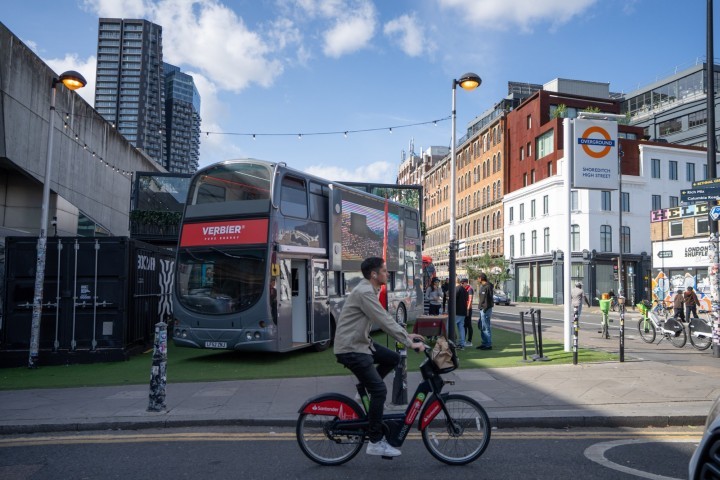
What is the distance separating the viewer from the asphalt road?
17.1ft

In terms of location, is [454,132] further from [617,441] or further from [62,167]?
[62,167]

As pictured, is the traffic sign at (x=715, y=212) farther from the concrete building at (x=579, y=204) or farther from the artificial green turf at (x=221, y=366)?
the concrete building at (x=579, y=204)

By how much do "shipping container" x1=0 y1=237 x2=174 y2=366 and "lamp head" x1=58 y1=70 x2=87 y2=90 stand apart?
321cm

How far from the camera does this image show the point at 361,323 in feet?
17.4

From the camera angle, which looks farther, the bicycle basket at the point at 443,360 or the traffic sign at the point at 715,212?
the traffic sign at the point at 715,212

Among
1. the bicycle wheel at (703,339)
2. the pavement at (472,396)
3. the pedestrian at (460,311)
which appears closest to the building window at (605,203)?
the bicycle wheel at (703,339)

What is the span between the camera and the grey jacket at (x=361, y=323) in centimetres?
521

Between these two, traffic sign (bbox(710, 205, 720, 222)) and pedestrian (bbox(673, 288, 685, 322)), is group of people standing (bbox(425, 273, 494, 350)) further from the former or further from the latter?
pedestrian (bbox(673, 288, 685, 322))

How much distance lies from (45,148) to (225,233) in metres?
11.7

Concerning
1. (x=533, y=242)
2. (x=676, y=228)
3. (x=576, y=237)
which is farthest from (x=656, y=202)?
(x=676, y=228)

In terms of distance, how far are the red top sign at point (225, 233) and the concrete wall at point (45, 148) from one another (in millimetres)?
8657

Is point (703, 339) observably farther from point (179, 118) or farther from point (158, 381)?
point (179, 118)

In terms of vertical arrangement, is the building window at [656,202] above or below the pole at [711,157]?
above

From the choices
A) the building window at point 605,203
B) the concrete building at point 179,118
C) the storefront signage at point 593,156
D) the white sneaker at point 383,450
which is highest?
the concrete building at point 179,118
